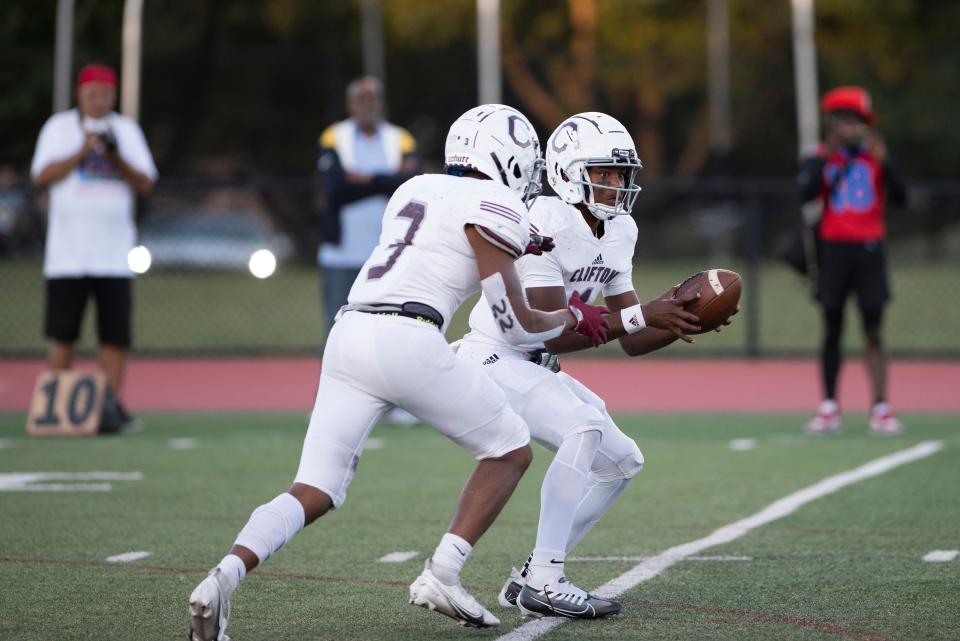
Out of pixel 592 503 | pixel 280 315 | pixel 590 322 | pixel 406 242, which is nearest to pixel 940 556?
pixel 592 503

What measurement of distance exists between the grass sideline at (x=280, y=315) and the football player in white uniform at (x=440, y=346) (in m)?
11.5

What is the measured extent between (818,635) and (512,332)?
1.35m

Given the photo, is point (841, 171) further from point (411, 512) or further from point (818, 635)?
point (818, 635)

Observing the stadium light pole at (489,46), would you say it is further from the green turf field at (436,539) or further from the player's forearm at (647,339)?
the player's forearm at (647,339)

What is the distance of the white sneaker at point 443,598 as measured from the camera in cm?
494

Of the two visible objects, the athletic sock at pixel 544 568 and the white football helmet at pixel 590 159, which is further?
the white football helmet at pixel 590 159

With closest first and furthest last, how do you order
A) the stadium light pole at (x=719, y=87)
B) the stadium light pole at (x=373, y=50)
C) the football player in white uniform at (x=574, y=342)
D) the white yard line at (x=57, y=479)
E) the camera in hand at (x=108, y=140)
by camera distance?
the football player in white uniform at (x=574, y=342), the white yard line at (x=57, y=479), the camera in hand at (x=108, y=140), the stadium light pole at (x=373, y=50), the stadium light pole at (x=719, y=87)

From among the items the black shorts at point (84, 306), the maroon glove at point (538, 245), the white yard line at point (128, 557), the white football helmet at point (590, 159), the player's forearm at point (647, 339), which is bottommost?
the white yard line at point (128, 557)

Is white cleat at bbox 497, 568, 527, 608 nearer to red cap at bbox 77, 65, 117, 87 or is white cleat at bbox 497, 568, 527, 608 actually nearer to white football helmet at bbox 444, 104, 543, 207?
white football helmet at bbox 444, 104, 543, 207

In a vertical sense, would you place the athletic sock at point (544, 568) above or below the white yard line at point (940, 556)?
above

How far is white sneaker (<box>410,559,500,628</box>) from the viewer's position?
195 inches

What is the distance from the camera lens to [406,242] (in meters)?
5.09

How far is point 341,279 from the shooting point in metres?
10.7

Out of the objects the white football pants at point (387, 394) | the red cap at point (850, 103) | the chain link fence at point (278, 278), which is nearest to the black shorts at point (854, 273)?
the red cap at point (850, 103)
